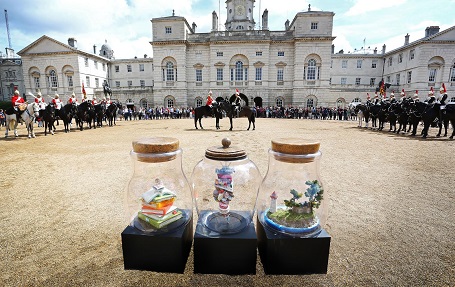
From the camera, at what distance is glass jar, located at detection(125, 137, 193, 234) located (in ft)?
6.80

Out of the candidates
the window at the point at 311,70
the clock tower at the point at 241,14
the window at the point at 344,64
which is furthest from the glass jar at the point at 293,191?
the window at the point at 344,64

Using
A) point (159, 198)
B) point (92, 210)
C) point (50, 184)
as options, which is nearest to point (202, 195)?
point (159, 198)

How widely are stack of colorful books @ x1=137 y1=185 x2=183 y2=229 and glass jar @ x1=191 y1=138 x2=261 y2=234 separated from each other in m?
0.38

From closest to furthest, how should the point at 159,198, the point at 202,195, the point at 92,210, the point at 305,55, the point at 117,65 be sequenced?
the point at 159,198 < the point at 202,195 < the point at 92,210 < the point at 305,55 < the point at 117,65

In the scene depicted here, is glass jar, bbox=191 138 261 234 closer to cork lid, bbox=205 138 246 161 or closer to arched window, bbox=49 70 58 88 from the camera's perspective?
cork lid, bbox=205 138 246 161

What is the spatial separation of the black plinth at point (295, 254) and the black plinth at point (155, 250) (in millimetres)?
798

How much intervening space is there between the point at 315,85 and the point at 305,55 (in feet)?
14.8

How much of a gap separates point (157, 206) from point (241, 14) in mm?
48690

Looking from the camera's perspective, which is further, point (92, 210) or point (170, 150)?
point (92, 210)

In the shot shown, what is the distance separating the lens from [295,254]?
2.07 meters

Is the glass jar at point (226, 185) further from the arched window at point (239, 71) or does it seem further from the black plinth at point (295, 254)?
the arched window at point (239, 71)

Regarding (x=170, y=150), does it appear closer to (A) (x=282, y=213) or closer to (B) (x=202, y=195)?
(B) (x=202, y=195)

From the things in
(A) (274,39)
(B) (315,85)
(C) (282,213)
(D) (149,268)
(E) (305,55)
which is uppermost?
(A) (274,39)

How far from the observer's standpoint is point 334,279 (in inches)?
86.6
